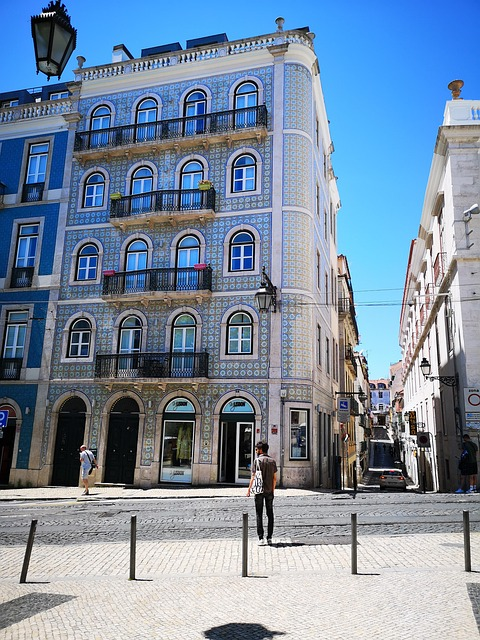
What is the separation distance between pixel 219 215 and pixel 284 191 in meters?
3.00

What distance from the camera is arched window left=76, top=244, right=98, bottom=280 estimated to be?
2517 cm

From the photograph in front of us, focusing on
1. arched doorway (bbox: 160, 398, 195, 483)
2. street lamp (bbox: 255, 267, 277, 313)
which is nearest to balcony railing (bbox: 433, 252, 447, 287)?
street lamp (bbox: 255, 267, 277, 313)

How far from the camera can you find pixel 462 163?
21.2 metres

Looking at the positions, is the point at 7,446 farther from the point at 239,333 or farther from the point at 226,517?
the point at 226,517

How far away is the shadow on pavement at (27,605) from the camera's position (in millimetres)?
6027

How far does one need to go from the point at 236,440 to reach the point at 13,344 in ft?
38.9

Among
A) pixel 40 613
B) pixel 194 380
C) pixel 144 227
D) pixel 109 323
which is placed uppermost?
pixel 144 227

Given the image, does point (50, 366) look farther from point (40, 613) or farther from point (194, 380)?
point (40, 613)

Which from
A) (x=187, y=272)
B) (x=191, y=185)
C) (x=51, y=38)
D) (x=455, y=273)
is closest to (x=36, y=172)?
(x=191, y=185)

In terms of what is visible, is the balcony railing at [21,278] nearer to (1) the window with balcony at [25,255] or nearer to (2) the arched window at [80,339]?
(1) the window with balcony at [25,255]

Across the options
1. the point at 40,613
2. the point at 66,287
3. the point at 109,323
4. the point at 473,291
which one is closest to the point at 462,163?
the point at 473,291

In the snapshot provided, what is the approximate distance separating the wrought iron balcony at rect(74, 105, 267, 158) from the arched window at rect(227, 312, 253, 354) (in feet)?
26.6

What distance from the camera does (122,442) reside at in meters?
22.8

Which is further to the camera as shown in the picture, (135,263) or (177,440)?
(135,263)
